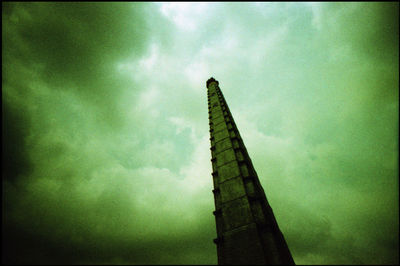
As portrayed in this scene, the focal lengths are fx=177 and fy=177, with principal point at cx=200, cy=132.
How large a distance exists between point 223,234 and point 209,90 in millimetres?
16581

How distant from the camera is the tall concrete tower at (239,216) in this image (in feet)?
24.2

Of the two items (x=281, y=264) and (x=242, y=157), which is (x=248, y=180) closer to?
(x=242, y=157)

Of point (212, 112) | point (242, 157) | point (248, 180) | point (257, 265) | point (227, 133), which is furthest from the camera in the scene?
point (212, 112)

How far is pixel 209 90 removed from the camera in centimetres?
2164

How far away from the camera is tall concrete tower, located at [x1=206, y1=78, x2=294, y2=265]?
7.37 m

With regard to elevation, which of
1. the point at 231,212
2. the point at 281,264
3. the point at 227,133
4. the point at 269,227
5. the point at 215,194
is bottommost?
the point at 281,264

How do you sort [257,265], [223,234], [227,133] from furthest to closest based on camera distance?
1. [227,133]
2. [223,234]
3. [257,265]

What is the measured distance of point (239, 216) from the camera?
342 inches

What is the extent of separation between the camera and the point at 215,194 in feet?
34.8

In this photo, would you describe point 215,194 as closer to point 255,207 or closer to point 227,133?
point 255,207

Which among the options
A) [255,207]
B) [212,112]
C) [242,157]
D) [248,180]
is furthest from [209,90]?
[255,207]

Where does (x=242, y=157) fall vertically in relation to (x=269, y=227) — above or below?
above

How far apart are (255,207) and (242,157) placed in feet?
11.6

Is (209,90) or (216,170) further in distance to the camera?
(209,90)
